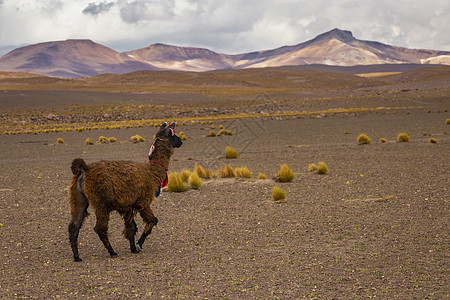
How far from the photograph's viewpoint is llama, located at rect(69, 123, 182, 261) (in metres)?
5.98

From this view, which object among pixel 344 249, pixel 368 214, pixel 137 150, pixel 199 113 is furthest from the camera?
pixel 199 113

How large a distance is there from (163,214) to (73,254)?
9.57ft

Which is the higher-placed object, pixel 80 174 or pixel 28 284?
pixel 80 174

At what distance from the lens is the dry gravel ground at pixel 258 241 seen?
5.23 m

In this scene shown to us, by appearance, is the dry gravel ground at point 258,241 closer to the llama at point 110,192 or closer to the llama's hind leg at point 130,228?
the llama's hind leg at point 130,228

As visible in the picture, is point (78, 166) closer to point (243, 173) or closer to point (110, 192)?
point (110, 192)

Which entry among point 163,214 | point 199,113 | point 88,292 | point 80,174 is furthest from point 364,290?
point 199,113

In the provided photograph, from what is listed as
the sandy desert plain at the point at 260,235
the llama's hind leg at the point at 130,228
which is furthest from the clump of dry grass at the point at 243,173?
the llama's hind leg at the point at 130,228

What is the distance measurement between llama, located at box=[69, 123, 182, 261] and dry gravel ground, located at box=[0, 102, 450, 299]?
0.43 meters

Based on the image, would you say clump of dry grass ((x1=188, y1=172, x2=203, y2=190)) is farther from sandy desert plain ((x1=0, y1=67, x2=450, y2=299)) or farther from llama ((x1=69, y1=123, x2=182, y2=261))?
llama ((x1=69, y1=123, x2=182, y2=261))

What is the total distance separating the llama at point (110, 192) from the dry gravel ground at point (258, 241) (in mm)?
428

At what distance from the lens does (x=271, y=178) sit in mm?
13117

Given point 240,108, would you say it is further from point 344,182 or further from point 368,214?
point 368,214

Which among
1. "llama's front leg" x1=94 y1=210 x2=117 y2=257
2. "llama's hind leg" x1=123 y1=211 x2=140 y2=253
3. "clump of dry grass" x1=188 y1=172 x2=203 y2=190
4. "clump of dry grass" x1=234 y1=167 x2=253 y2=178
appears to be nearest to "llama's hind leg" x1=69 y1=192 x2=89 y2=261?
"llama's front leg" x1=94 y1=210 x2=117 y2=257
